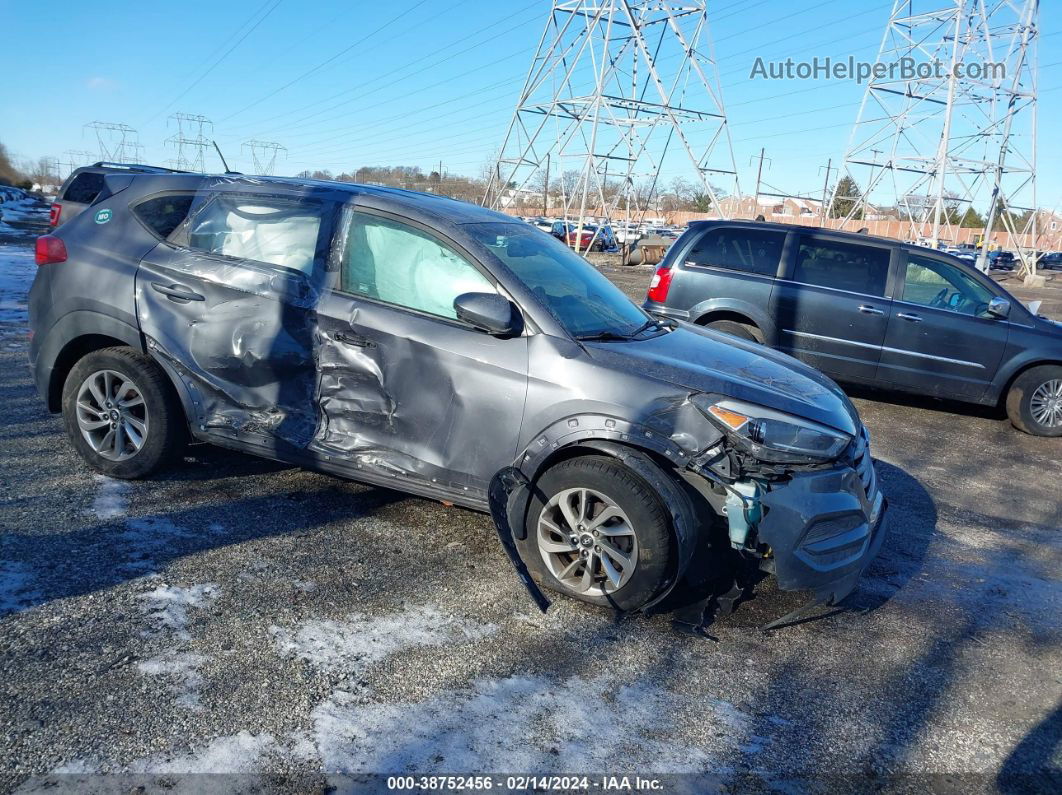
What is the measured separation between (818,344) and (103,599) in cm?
713

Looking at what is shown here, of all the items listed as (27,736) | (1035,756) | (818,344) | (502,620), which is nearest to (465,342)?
(502,620)

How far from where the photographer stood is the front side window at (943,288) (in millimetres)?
8273

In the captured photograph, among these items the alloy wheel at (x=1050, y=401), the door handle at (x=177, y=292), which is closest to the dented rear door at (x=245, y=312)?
the door handle at (x=177, y=292)

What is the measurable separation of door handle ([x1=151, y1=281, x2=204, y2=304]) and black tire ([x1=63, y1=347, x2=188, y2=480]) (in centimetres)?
39

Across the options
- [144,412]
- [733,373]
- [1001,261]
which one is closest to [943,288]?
[733,373]

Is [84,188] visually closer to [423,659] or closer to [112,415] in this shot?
[112,415]

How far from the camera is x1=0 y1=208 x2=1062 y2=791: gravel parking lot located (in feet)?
8.92

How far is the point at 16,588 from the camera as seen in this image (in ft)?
11.5

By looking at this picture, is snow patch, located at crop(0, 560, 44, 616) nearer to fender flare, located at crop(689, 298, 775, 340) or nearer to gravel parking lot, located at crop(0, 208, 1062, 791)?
gravel parking lot, located at crop(0, 208, 1062, 791)

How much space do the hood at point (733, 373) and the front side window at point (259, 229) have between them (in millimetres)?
1697

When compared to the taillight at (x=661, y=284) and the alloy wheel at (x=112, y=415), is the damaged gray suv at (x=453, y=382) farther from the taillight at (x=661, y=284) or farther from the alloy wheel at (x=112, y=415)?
the taillight at (x=661, y=284)

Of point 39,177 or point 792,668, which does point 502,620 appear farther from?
point 39,177

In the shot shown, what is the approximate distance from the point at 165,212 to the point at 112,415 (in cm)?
123

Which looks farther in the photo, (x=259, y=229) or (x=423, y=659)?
(x=259, y=229)
